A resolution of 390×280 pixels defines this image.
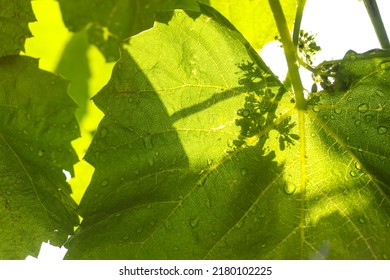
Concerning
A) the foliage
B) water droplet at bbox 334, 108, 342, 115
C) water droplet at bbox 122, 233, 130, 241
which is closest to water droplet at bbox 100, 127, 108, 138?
the foliage

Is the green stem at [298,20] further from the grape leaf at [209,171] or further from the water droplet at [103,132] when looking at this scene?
the water droplet at [103,132]

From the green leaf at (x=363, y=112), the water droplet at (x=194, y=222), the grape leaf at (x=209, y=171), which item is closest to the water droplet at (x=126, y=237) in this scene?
Result: the grape leaf at (x=209, y=171)

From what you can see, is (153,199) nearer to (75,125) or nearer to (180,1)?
(75,125)

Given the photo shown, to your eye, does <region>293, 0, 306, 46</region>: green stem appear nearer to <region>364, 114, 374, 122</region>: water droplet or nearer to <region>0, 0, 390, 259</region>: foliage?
<region>0, 0, 390, 259</region>: foliage

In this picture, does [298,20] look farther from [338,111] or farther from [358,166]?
[358,166]

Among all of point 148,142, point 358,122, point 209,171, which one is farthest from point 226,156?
point 358,122


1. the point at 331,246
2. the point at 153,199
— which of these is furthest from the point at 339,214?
the point at 153,199
